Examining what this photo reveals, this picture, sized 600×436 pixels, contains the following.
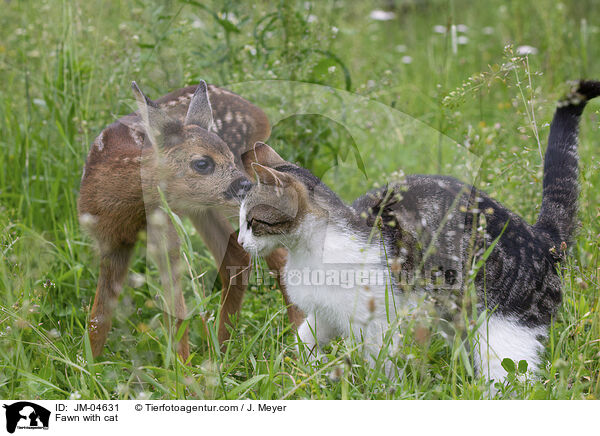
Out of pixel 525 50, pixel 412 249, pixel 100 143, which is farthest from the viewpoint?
pixel 525 50

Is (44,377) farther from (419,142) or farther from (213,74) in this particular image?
(419,142)

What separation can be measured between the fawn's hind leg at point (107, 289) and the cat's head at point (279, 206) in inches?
31.7

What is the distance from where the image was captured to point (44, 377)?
2.66 meters

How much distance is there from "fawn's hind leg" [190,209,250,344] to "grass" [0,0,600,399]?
0.10m

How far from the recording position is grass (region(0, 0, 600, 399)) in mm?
2533

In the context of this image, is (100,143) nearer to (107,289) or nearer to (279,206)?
(107,289)

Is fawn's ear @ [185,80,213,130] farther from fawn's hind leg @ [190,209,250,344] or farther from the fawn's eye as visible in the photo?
fawn's hind leg @ [190,209,250,344]

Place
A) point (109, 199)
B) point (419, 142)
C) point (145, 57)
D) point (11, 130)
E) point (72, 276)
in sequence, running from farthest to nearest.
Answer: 1. point (419, 142)
2. point (11, 130)
3. point (145, 57)
4. point (72, 276)
5. point (109, 199)

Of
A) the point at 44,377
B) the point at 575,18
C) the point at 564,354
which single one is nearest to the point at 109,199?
the point at 44,377

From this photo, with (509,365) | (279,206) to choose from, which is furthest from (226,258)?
(509,365)

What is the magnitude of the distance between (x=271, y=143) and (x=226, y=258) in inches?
26.3

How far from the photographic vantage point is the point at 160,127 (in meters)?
2.91

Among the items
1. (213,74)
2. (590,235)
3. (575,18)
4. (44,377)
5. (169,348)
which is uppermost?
(575,18)

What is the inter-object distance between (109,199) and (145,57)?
1.17 meters
